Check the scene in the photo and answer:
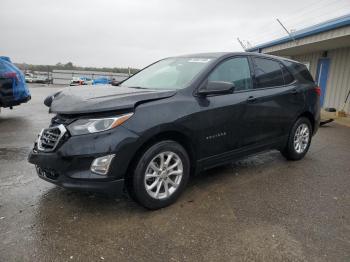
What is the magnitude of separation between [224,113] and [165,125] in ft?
2.98

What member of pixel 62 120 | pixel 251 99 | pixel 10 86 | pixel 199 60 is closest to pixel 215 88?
pixel 199 60

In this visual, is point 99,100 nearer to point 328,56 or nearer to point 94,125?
point 94,125

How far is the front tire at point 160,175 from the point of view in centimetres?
304

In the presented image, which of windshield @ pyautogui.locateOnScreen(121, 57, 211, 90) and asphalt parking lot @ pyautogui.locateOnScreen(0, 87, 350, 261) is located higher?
windshield @ pyautogui.locateOnScreen(121, 57, 211, 90)

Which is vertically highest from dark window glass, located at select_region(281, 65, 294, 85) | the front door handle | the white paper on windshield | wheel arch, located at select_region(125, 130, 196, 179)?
the white paper on windshield

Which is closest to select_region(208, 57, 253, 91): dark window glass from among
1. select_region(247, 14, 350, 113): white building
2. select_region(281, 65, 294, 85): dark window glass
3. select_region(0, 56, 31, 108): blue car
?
select_region(281, 65, 294, 85): dark window glass

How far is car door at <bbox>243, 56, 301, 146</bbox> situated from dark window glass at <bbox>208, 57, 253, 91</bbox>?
5.7 inches

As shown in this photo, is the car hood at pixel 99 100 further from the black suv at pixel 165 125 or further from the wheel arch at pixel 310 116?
the wheel arch at pixel 310 116

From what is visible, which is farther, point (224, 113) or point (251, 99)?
point (251, 99)

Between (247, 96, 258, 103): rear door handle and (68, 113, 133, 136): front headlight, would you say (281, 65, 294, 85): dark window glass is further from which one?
(68, 113, 133, 136): front headlight

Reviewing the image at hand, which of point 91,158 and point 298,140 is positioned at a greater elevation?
point 91,158

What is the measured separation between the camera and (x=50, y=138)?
304 centimetres

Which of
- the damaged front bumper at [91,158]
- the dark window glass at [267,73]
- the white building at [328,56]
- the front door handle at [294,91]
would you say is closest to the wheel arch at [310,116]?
the front door handle at [294,91]

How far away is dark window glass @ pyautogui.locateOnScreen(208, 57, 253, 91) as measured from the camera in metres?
3.80
